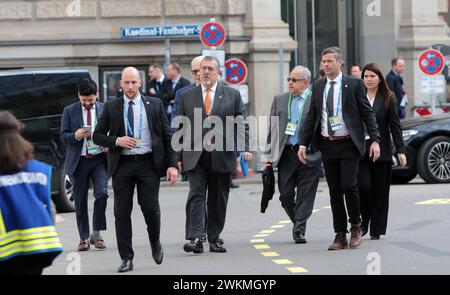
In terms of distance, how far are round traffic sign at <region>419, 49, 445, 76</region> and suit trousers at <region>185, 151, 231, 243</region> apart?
14.2m

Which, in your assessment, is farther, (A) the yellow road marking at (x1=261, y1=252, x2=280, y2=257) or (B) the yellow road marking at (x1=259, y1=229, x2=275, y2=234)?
(B) the yellow road marking at (x1=259, y1=229, x2=275, y2=234)

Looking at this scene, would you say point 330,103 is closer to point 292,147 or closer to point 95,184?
point 292,147

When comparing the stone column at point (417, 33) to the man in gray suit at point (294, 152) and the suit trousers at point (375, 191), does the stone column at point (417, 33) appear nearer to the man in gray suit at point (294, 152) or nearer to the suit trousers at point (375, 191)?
the man in gray suit at point (294, 152)

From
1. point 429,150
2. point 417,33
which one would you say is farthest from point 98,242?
point 417,33

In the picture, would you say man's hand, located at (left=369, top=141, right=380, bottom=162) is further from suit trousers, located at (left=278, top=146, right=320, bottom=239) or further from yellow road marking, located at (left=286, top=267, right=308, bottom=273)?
yellow road marking, located at (left=286, top=267, right=308, bottom=273)

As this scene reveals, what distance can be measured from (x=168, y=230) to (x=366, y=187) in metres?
2.99

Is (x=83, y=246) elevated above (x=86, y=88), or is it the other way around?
(x=86, y=88)

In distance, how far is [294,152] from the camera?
1416 centimetres

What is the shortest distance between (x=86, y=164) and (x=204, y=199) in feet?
5.27

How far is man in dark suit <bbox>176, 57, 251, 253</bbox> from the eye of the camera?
13.2 m

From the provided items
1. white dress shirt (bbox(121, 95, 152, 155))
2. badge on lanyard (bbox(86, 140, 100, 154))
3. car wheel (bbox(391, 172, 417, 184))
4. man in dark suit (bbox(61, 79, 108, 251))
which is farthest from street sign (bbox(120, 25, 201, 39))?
white dress shirt (bbox(121, 95, 152, 155))

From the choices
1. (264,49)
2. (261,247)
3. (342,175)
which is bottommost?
(261,247)

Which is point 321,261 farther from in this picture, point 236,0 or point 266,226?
point 236,0
